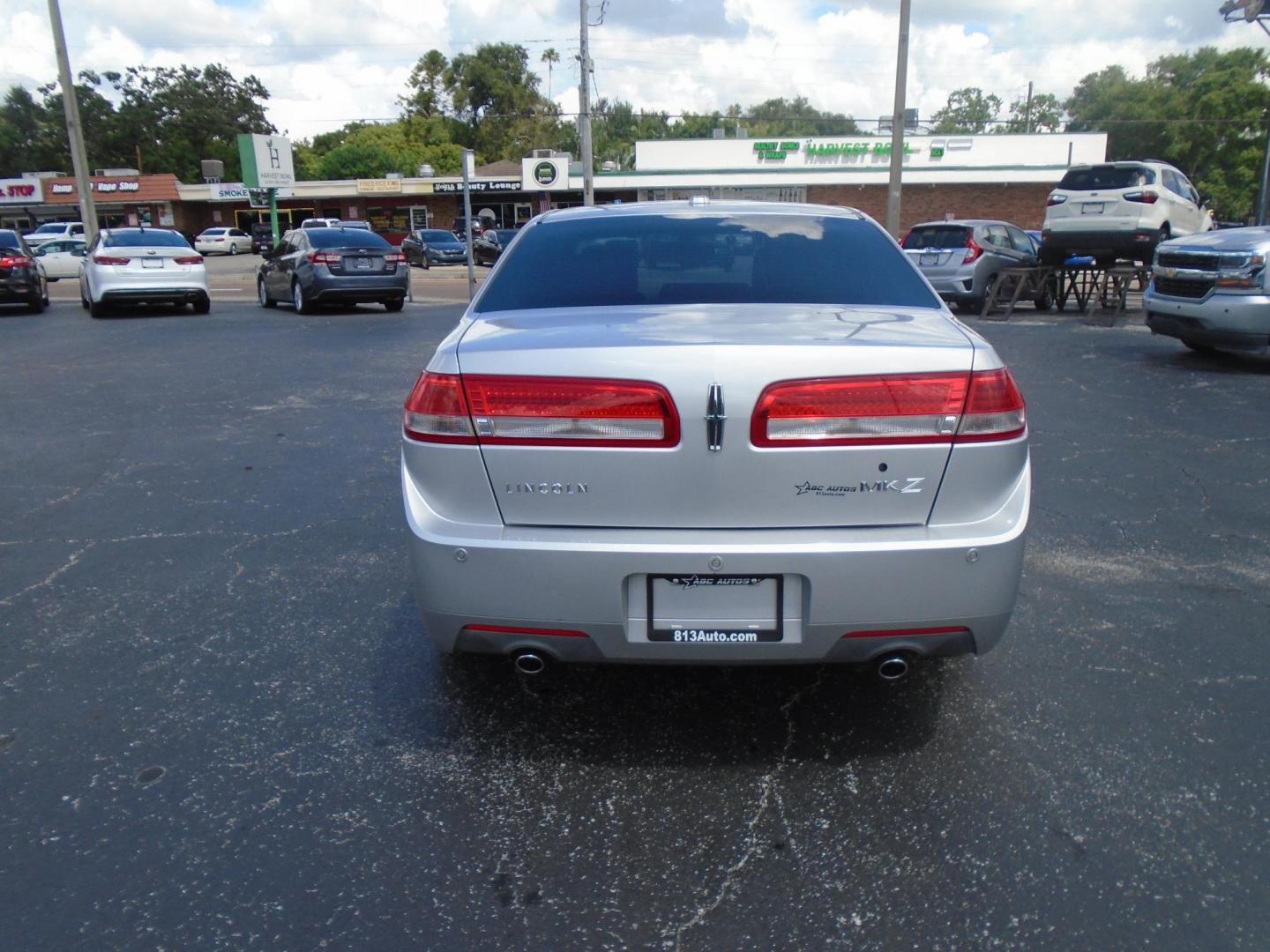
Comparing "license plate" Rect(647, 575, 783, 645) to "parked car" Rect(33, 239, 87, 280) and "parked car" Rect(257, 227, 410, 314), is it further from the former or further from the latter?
"parked car" Rect(33, 239, 87, 280)

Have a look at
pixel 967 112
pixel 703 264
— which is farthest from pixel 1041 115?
pixel 703 264

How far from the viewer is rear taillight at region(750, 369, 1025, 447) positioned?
2748 millimetres

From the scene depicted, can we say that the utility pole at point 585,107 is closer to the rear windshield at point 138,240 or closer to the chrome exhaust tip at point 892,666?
the rear windshield at point 138,240

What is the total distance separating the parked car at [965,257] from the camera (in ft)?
54.5

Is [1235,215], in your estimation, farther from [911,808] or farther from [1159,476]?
[911,808]

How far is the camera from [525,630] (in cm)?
289

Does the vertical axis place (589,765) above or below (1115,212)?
below

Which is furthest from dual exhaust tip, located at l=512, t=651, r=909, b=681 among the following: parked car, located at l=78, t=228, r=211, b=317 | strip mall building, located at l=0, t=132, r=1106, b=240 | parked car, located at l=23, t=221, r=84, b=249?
strip mall building, located at l=0, t=132, r=1106, b=240

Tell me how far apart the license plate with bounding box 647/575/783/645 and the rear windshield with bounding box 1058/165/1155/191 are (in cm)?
1612

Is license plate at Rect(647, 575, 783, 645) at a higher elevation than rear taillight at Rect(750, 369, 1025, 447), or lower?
lower

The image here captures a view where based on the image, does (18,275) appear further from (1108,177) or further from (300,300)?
(1108,177)

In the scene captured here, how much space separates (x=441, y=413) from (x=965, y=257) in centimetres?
1531

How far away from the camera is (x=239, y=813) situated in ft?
9.46

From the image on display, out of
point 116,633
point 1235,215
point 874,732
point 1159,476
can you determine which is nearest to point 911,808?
point 874,732
